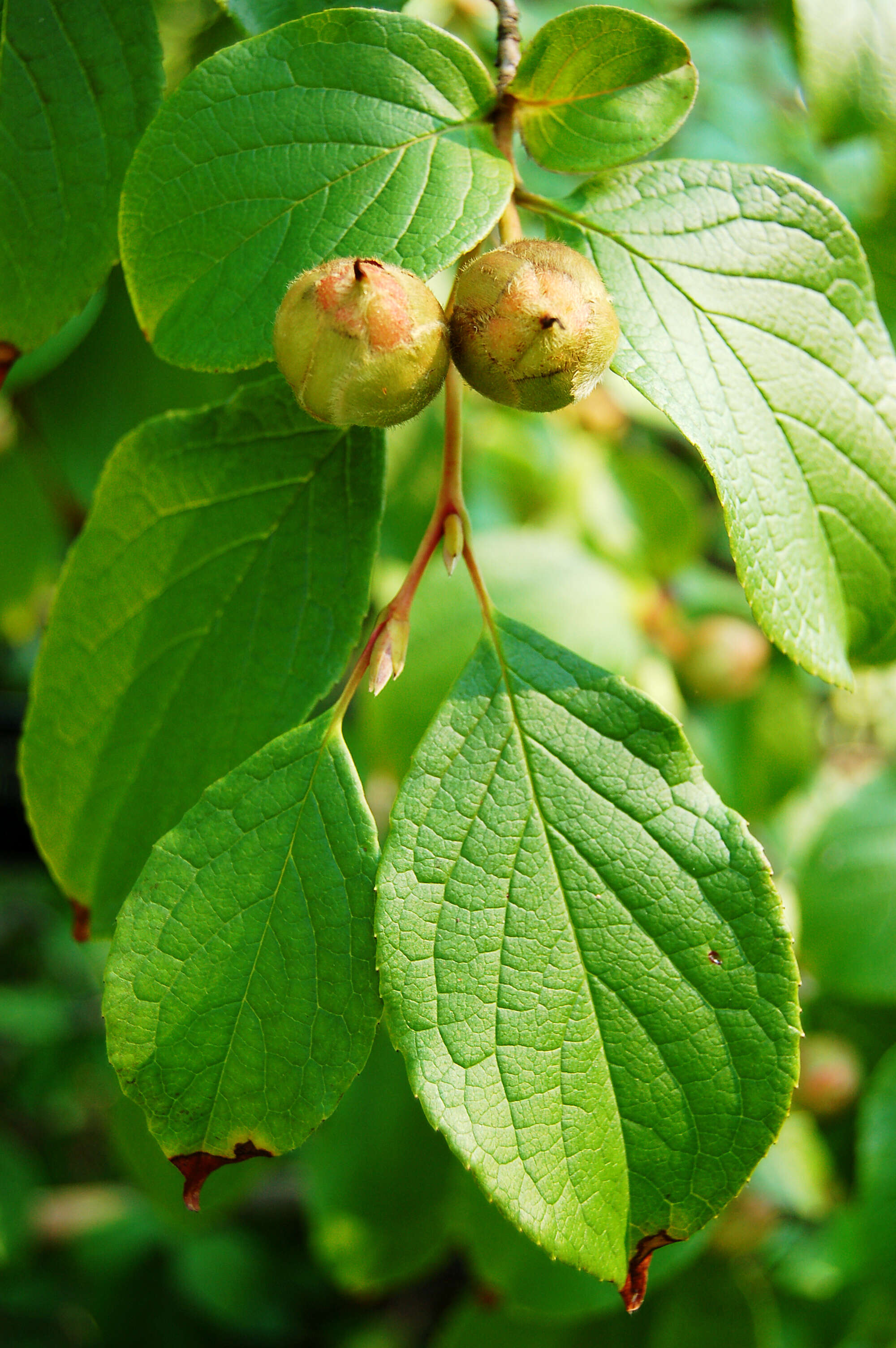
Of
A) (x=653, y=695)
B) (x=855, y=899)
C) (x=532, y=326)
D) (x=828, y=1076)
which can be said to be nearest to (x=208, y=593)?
(x=532, y=326)

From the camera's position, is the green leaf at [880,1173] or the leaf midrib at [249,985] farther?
the green leaf at [880,1173]

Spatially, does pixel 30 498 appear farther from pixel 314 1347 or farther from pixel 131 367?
pixel 314 1347

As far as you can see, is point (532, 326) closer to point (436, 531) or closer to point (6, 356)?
point (436, 531)

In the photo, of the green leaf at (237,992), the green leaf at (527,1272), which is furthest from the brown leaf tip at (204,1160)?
the green leaf at (527,1272)

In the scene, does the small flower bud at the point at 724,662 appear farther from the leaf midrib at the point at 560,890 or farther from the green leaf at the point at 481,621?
the leaf midrib at the point at 560,890

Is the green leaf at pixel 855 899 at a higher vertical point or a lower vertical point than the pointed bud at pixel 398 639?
lower

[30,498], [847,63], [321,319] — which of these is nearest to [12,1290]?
[30,498]
